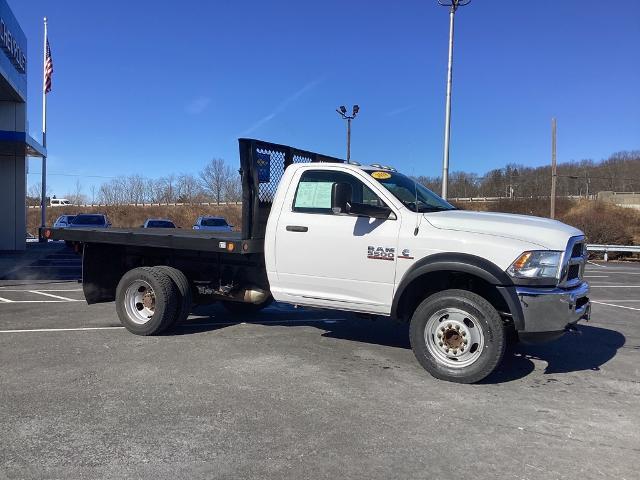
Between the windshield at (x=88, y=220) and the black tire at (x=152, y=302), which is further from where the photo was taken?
the windshield at (x=88, y=220)

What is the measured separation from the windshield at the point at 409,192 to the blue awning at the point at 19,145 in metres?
17.8

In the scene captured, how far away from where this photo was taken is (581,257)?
5570 millimetres

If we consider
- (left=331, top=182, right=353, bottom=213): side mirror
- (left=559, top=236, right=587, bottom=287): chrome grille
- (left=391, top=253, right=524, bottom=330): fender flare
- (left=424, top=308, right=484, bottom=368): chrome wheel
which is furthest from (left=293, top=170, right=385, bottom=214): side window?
(left=559, top=236, right=587, bottom=287): chrome grille

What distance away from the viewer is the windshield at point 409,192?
5844 mm

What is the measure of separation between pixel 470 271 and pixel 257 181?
2754 mm

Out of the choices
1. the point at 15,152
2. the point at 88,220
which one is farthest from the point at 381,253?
the point at 88,220

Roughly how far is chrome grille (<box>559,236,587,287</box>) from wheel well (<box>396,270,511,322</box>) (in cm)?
61

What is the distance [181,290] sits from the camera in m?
7.13

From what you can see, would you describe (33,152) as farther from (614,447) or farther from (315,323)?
(614,447)

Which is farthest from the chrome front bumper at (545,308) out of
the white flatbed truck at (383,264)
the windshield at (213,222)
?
the windshield at (213,222)

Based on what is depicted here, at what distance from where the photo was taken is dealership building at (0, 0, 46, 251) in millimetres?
20766

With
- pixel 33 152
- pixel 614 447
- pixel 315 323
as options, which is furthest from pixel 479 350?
pixel 33 152

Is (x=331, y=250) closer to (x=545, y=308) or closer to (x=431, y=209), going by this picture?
(x=431, y=209)

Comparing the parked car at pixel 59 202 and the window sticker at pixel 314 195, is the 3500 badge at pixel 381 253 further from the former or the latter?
the parked car at pixel 59 202
